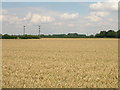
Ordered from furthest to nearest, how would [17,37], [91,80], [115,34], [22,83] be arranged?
[115,34] → [17,37] → [91,80] → [22,83]

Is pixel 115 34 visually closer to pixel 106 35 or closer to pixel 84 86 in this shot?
pixel 106 35

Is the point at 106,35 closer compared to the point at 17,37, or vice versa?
the point at 17,37

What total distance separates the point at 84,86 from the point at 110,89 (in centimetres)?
101

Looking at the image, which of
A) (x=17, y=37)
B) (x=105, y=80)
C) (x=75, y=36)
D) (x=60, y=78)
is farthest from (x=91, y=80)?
(x=75, y=36)

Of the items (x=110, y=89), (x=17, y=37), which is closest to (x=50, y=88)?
(x=110, y=89)

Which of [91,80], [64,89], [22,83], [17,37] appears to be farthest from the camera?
[17,37]

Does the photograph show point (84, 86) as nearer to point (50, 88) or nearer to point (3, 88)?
point (50, 88)

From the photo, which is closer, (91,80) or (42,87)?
(42,87)

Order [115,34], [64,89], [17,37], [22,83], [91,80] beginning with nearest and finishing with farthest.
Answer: [64,89]
[22,83]
[91,80]
[17,37]
[115,34]

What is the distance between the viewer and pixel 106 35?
12681 centimetres

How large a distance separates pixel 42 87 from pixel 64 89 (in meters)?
0.89

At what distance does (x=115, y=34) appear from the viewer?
408 feet

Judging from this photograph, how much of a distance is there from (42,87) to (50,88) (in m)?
0.36

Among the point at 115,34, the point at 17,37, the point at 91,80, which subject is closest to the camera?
the point at 91,80
